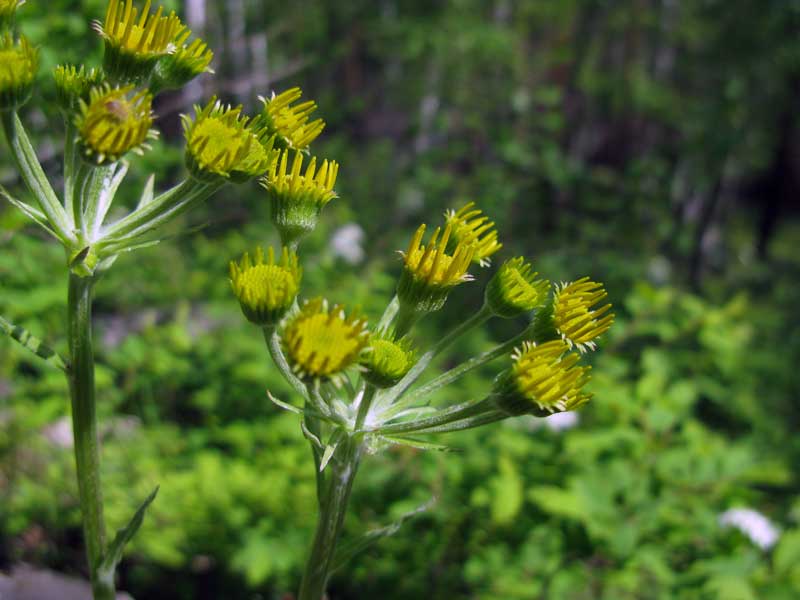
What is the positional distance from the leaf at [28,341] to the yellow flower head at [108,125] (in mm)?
252

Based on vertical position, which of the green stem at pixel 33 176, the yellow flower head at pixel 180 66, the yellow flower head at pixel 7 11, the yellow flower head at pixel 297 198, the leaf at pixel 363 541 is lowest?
the leaf at pixel 363 541

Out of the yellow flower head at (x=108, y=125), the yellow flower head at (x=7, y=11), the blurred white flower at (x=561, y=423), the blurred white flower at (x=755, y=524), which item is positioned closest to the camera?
the yellow flower head at (x=108, y=125)

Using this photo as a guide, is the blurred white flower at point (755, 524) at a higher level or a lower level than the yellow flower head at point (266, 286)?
lower

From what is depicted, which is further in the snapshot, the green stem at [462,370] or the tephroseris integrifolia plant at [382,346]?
the green stem at [462,370]

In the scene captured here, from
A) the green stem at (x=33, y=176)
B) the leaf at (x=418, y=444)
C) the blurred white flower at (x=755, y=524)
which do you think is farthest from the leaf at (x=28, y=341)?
the blurred white flower at (x=755, y=524)

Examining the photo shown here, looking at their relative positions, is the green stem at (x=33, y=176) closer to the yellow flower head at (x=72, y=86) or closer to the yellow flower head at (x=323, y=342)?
the yellow flower head at (x=72, y=86)

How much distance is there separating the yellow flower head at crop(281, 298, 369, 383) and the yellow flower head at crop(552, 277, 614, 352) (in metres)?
0.33

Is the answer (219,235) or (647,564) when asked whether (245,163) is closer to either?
(647,564)

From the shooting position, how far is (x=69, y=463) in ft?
8.48

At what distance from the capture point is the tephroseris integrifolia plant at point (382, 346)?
2.97 feet

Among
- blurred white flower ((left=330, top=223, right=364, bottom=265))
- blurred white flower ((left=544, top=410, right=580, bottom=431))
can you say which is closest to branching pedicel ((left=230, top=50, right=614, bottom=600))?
blurred white flower ((left=544, top=410, right=580, bottom=431))

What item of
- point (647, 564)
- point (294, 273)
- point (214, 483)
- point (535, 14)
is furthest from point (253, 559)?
point (535, 14)

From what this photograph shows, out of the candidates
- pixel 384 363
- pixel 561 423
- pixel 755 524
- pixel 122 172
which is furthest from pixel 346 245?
pixel 384 363

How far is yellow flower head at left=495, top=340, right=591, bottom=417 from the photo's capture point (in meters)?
0.96
